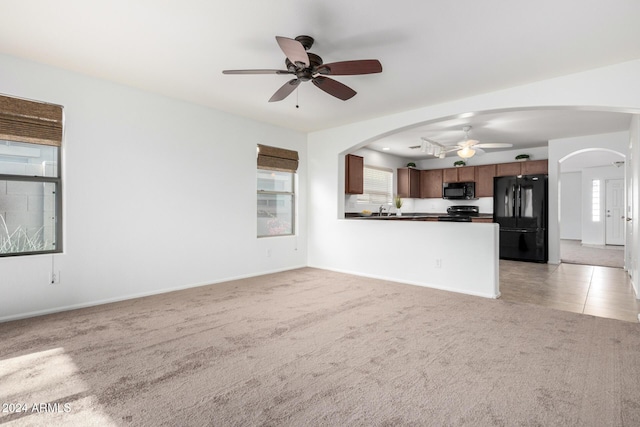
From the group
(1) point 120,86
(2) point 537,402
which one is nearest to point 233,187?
(1) point 120,86

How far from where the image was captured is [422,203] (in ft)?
30.0

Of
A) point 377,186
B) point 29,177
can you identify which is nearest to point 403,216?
point 377,186

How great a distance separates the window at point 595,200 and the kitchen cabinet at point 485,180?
500cm

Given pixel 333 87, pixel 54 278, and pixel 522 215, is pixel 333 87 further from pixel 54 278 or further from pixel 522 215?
pixel 522 215

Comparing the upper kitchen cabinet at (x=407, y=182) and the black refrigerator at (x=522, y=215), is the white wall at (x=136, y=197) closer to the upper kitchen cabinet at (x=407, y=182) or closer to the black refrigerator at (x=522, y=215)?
the upper kitchen cabinet at (x=407, y=182)

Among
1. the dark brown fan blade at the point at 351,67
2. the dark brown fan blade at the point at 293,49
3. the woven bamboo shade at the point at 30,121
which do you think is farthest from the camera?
the woven bamboo shade at the point at 30,121

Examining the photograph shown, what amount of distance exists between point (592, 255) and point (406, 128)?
622 cm

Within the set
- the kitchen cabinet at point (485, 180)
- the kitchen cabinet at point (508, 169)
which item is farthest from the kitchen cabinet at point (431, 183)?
the kitchen cabinet at point (508, 169)

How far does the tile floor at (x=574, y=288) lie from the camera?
3773 mm

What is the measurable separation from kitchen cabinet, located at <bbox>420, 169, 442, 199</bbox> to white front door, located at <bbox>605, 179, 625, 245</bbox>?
5639 millimetres

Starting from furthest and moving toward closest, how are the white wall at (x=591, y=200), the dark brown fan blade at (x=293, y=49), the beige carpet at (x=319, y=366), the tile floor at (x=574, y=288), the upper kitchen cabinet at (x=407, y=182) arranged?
the white wall at (x=591, y=200) → the upper kitchen cabinet at (x=407, y=182) → the tile floor at (x=574, y=288) → the dark brown fan blade at (x=293, y=49) → the beige carpet at (x=319, y=366)

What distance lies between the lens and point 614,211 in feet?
32.4

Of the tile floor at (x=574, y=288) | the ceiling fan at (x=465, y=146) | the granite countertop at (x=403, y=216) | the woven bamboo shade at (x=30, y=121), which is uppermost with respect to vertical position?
the ceiling fan at (x=465, y=146)

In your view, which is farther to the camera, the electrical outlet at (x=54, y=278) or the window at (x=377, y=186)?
the window at (x=377, y=186)
